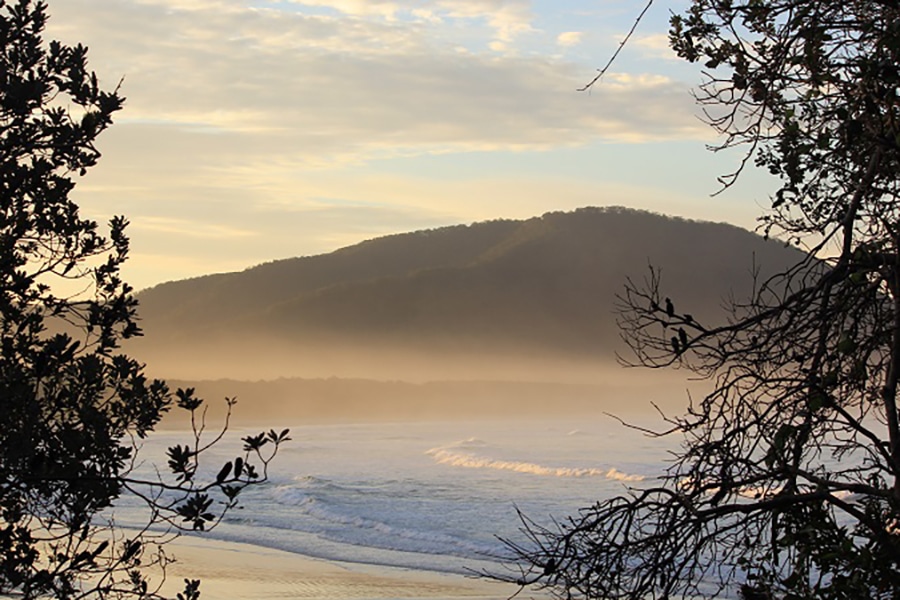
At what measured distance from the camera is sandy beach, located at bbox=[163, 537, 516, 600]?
13211 millimetres

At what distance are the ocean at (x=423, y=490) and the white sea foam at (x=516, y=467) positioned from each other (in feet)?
0.14

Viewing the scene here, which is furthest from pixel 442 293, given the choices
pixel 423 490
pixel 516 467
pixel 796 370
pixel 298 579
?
pixel 796 370

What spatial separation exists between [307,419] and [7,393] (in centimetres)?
6545

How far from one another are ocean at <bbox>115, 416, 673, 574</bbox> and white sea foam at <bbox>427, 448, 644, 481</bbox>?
43mm

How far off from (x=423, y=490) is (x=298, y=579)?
39.9 feet

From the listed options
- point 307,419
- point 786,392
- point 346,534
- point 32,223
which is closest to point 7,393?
point 32,223

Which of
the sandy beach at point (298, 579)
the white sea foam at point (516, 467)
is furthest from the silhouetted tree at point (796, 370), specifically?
the white sea foam at point (516, 467)

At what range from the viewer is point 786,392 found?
16.2 feet

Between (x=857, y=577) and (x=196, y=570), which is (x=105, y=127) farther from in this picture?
(x=196, y=570)

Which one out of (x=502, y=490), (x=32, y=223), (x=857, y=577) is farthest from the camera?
(x=502, y=490)

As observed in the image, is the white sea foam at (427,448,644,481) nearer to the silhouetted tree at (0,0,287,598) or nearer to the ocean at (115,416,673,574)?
the ocean at (115,416,673,574)

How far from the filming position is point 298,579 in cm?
1451

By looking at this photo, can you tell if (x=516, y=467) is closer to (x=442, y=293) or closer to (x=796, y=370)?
(x=796, y=370)

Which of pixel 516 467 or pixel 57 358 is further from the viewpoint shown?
pixel 516 467
